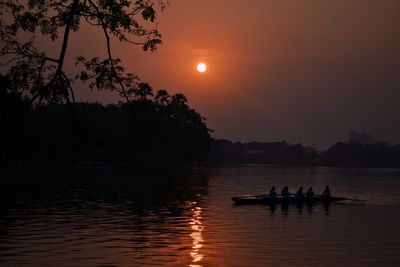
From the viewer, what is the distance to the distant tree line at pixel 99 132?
15305 millimetres

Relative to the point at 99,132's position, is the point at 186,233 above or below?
below

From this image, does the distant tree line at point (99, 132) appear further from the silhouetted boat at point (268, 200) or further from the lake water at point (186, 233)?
the silhouetted boat at point (268, 200)

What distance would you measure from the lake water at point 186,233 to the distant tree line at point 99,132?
2306 millimetres

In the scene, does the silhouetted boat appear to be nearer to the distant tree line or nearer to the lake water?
the lake water

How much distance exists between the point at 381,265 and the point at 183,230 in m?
16.8

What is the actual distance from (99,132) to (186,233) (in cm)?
7253

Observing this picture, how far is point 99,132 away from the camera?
114 meters

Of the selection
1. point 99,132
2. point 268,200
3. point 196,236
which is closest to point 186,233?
point 196,236

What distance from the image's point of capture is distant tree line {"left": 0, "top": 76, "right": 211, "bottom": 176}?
15.3 metres

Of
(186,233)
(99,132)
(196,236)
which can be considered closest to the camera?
(196,236)

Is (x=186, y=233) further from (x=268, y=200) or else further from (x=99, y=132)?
(x=99, y=132)

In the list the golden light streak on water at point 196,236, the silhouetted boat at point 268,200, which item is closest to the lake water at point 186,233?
the golden light streak on water at point 196,236

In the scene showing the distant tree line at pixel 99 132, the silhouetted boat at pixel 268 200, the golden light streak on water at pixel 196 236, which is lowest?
the golden light streak on water at pixel 196 236

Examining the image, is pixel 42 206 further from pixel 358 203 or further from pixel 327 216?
pixel 358 203
